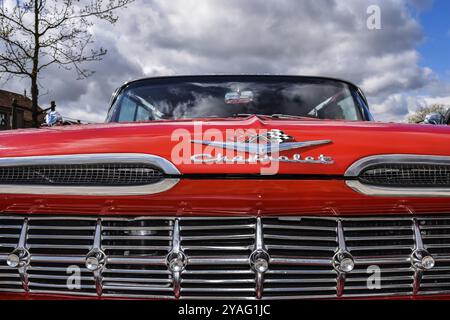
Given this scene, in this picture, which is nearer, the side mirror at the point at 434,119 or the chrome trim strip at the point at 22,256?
the chrome trim strip at the point at 22,256

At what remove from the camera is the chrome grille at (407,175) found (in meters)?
1.95

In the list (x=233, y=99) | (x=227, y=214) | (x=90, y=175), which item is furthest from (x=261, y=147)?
(x=233, y=99)

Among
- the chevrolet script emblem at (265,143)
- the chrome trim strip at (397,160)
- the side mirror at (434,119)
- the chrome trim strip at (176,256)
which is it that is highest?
the side mirror at (434,119)

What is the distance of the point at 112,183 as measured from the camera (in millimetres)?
1924

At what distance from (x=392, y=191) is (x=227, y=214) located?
63 cm

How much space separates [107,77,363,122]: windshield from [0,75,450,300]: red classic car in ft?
4.82

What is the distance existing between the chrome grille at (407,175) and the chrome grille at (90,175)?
826 millimetres

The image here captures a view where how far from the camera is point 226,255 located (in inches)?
74.9

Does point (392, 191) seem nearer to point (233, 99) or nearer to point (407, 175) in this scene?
point (407, 175)

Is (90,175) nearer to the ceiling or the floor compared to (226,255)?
nearer to the ceiling

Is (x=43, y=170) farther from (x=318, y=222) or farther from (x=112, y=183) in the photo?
(x=318, y=222)

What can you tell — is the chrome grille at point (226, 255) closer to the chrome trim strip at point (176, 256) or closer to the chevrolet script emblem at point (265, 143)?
the chrome trim strip at point (176, 256)

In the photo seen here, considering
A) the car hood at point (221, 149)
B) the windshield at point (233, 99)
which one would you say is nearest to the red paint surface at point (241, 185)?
the car hood at point (221, 149)
